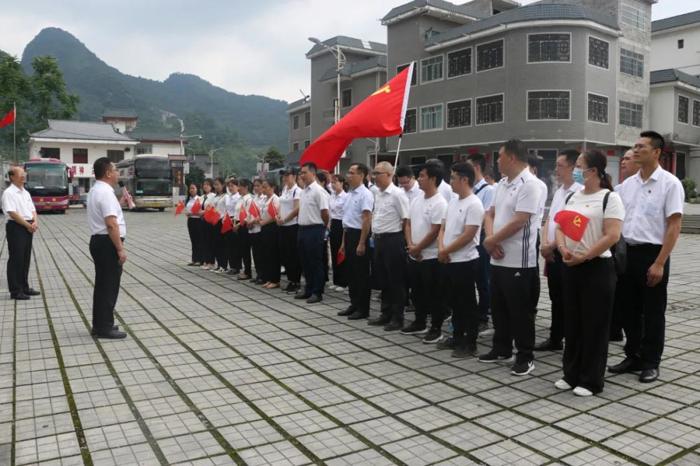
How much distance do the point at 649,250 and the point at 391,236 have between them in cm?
259

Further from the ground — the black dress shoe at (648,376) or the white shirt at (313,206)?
the white shirt at (313,206)

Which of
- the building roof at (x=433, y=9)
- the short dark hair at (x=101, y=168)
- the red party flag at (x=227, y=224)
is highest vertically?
the building roof at (x=433, y=9)

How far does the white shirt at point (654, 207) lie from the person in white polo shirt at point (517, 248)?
758mm

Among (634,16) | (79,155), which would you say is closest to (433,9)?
(634,16)

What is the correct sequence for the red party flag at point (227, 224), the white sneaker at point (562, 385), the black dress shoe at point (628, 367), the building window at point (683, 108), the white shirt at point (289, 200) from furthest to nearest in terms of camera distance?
1. the building window at point (683, 108)
2. the red party flag at point (227, 224)
3. the white shirt at point (289, 200)
4. the black dress shoe at point (628, 367)
5. the white sneaker at point (562, 385)

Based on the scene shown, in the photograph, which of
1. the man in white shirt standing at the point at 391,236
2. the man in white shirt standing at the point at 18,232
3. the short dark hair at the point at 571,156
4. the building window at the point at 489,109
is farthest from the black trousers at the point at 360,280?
the building window at the point at 489,109

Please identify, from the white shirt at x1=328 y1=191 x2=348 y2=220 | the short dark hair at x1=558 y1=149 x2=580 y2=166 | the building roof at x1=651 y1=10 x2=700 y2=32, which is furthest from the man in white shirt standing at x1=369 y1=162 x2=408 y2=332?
the building roof at x1=651 y1=10 x2=700 y2=32

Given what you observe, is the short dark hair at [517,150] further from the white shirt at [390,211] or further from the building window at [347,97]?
the building window at [347,97]

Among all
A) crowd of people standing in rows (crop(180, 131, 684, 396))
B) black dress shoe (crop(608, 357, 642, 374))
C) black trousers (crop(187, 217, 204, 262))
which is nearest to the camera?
crowd of people standing in rows (crop(180, 131, 684, 396))

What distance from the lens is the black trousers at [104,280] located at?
18.9 ft

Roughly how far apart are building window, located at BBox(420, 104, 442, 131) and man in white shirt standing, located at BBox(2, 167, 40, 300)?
24537 millimetres

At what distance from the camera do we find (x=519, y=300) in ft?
15.2

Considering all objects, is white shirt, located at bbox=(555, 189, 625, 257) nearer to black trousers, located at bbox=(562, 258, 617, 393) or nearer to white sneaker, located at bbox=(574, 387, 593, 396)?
black trousers, located at bbox=(562, 258, 617, 393)

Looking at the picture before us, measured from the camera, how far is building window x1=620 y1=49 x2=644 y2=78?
2867 centimetres
